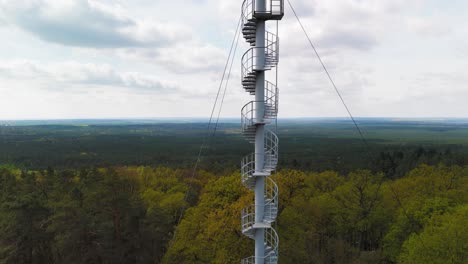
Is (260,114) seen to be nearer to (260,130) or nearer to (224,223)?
(260,130)

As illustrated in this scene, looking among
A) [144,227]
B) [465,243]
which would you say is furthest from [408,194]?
[144,227]

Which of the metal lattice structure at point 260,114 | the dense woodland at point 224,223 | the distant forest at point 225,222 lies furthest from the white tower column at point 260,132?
the dense woodland at point 224,223

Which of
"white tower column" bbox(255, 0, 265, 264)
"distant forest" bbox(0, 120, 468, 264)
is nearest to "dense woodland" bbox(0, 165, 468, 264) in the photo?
"distant forest" bbox(0, 120, 468, 264)

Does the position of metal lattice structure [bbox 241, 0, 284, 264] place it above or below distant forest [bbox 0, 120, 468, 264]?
above

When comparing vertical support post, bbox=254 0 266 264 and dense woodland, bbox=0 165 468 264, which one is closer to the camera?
vertical support post, bbox=254 0 266 264

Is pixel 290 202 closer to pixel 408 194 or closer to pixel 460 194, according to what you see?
pixel 408 194

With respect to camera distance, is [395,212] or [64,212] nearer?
[64,212]

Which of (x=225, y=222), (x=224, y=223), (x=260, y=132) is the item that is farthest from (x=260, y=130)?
(x=225, y=222)

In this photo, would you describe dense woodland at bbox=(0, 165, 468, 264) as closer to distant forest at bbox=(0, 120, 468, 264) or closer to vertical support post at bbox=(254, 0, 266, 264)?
distant forest at bbox=(0, 120, 468, 264)
